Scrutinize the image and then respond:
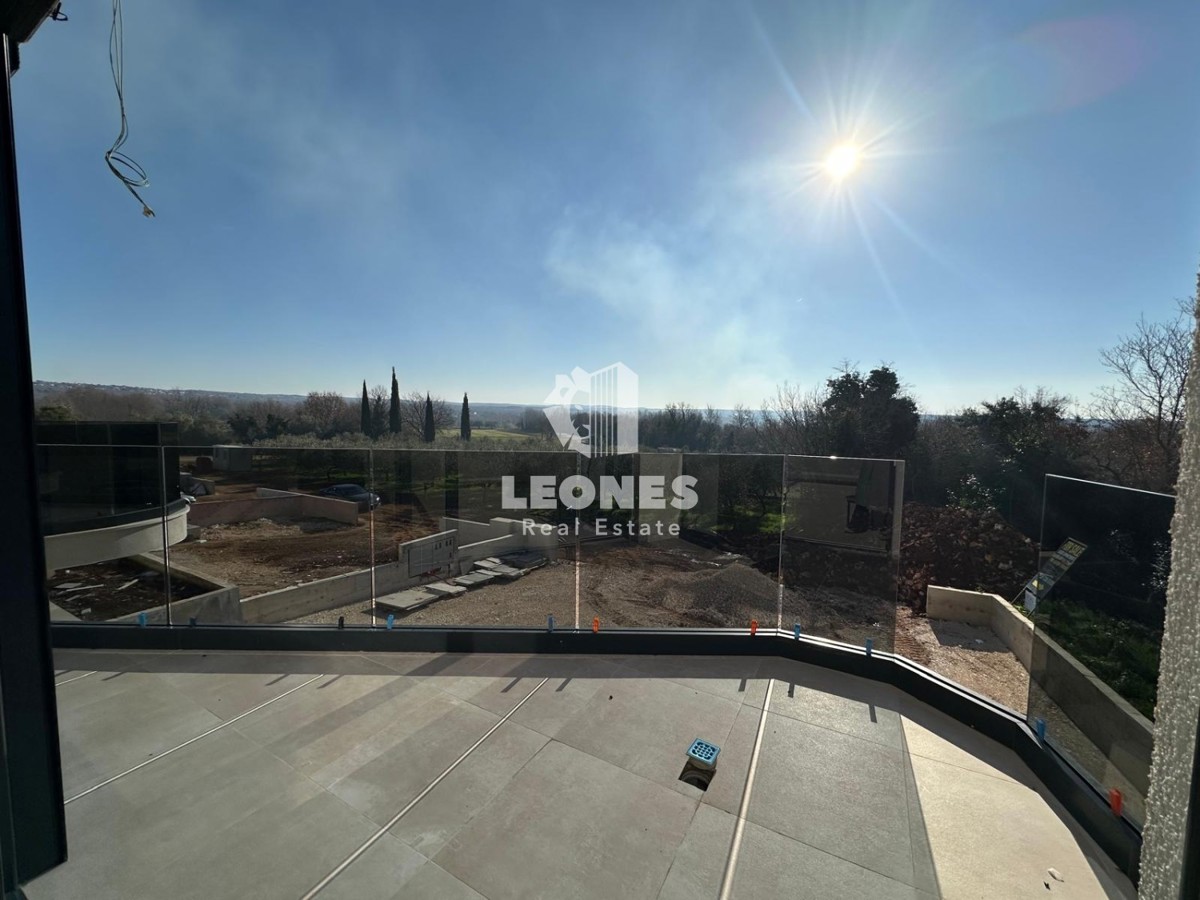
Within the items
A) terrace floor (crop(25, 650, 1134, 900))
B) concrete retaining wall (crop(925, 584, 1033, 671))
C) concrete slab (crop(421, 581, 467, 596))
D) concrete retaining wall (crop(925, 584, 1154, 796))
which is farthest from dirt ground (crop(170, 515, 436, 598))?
concrete retaining wall (crop(925, 584, 1033, 671))

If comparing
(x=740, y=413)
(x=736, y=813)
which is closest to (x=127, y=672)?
(x=736, y=813)

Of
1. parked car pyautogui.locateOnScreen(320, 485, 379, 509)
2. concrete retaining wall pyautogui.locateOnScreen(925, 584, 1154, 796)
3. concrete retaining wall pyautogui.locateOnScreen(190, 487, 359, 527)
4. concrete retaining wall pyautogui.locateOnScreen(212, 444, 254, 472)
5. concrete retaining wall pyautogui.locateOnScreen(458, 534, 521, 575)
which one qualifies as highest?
concrete retaining wall pyautogui.locateOnScreen(212, 444, 254, 472)

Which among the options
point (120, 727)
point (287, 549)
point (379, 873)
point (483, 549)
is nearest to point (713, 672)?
point (379, 873)

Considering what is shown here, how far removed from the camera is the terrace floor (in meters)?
1.88

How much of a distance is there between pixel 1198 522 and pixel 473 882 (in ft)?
7.76

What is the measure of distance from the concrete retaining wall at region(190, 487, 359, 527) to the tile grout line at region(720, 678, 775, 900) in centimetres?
445

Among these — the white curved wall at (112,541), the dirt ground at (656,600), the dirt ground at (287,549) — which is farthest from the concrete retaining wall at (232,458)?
the dirt ground at (656,600)

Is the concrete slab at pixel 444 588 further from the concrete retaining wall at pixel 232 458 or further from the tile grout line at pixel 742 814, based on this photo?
the tile grout line at pixel 742 814

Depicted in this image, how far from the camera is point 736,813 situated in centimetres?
220

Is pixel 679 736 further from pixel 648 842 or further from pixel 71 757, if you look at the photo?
pixel 71 757

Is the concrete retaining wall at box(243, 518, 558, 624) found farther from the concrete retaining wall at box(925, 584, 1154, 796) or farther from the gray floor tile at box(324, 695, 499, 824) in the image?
the concrete retaining wall at box(925, 584, 1154, 796)

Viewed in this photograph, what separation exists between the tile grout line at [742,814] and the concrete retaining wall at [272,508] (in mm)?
4446

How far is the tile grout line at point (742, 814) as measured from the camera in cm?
186

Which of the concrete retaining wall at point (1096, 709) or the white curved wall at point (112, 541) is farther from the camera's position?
the white curved wall at point (112, 541)
